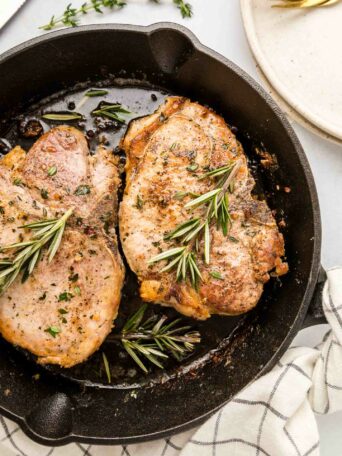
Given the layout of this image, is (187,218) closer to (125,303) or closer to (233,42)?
(125,303)

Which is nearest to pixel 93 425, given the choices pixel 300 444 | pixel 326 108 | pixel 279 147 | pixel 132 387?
pixel 132 387

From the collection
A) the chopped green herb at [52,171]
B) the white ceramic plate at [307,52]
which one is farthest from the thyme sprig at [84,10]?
the chopped green herb at [52,171]

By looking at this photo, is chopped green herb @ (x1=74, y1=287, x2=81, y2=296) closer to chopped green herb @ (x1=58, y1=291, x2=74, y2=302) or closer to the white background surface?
chopped green herb @ (x1=58, y1=291, x2=74, y2=302)

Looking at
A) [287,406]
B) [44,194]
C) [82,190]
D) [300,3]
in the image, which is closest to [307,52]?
[300,3]

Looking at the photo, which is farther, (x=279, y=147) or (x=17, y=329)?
(x=279, y=147)

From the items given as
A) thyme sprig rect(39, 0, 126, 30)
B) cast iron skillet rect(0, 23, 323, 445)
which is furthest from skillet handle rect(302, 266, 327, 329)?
thyme sprig rect(39, 0, 126, 30)

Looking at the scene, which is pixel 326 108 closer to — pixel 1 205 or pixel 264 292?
pixel 264 292

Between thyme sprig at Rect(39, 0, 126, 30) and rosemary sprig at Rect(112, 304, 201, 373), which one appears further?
thyme sprig at Rect(39, 0, 126, 30)
